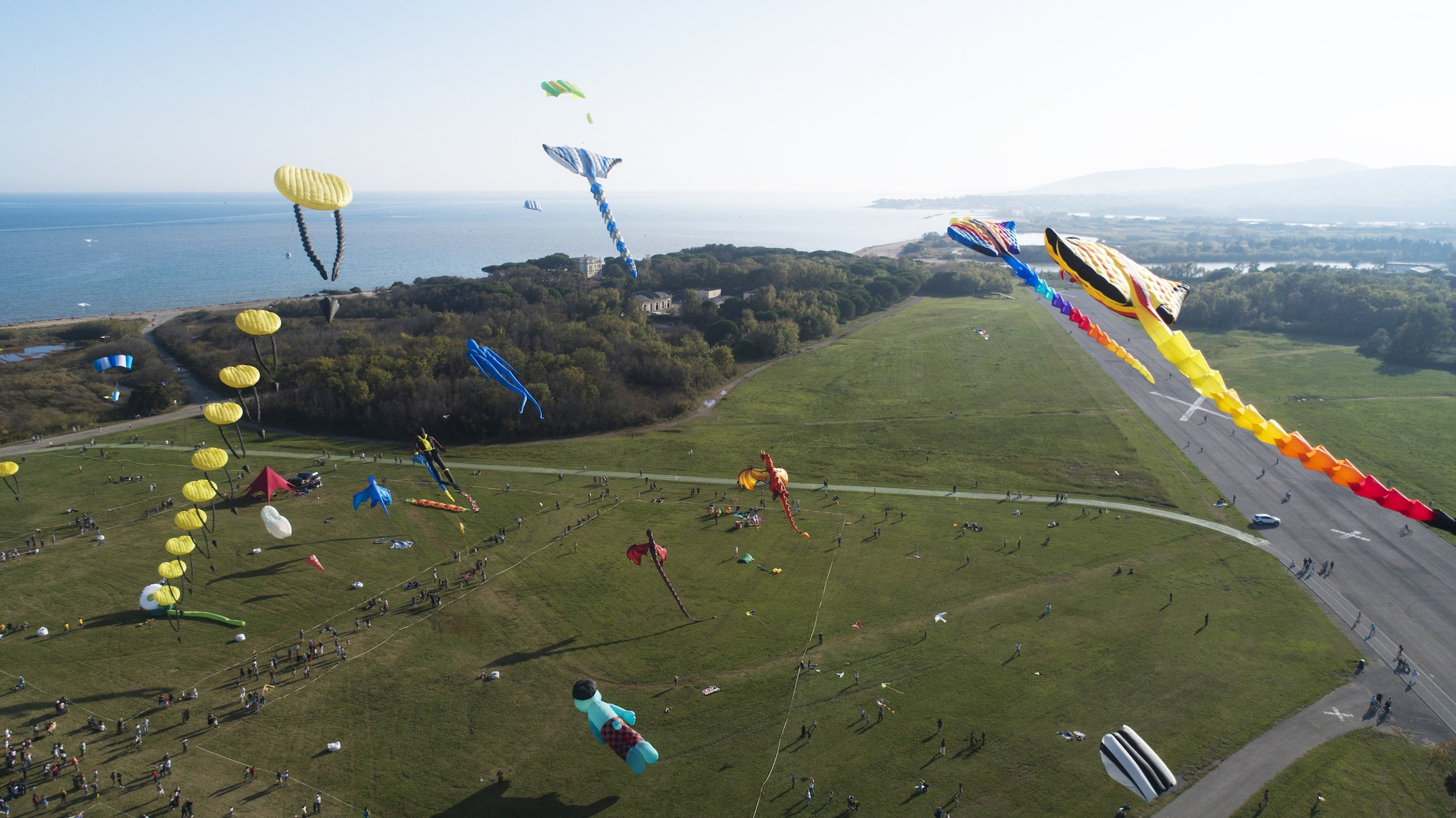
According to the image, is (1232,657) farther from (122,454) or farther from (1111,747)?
(122,454)

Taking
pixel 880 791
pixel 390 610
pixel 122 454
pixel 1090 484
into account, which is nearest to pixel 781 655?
pixel 880 791

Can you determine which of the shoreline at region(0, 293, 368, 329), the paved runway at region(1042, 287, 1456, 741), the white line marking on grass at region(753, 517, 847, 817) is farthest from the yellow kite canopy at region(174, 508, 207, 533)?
the shoreline at region(0, 293, 368, 329)

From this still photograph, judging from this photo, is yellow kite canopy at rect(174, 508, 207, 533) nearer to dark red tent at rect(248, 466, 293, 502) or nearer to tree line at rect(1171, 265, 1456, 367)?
dark red tent at rect(248, 466, 293, 502)

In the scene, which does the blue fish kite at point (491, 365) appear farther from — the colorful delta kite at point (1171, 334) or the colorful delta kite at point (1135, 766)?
the colorful delta kite at point (1135, 766)

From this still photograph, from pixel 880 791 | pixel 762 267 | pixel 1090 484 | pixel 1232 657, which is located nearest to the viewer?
pixel 880 791

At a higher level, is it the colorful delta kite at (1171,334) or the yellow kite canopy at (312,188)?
the yellow kite canopy at (312,188)

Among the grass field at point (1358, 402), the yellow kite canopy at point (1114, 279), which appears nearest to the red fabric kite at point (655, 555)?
the yellow kite canopy at point (1114, 279)

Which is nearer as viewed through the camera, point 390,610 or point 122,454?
point 390,610
